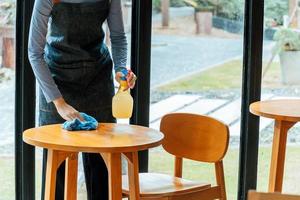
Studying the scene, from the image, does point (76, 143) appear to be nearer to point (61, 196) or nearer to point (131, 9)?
point (61, 196)

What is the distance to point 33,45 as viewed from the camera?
7.61ft

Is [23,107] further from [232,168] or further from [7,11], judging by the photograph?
[232,168]

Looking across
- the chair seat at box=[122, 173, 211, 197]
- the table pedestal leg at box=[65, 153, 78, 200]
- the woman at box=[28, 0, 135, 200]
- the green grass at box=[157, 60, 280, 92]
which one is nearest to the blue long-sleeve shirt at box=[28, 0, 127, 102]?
the woman at box=[28, 0, 135, 200]

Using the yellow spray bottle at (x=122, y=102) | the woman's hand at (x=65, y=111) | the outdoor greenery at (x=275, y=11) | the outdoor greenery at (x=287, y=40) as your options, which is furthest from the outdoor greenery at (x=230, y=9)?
the woman's hand at (x=65, y=111)

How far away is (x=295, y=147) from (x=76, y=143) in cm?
170

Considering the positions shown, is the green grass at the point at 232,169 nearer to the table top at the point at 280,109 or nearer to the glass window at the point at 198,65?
the glass window at the point at 198,65

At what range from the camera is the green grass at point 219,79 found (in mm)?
3205

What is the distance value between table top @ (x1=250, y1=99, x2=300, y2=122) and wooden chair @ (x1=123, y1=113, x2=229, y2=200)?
0.27m

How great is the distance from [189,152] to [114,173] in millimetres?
620

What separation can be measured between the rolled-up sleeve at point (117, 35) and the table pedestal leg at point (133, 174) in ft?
1.77

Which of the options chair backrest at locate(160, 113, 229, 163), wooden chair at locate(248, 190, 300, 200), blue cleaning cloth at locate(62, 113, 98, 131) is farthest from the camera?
chair backrest at locate(160, 113, 229, 163)

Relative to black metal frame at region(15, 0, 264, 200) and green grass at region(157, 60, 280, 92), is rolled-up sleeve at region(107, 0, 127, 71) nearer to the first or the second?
black metal frame at region(15, 0, 264, 200)

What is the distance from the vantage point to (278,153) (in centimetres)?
268

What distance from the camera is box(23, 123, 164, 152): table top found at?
6.45 feet
